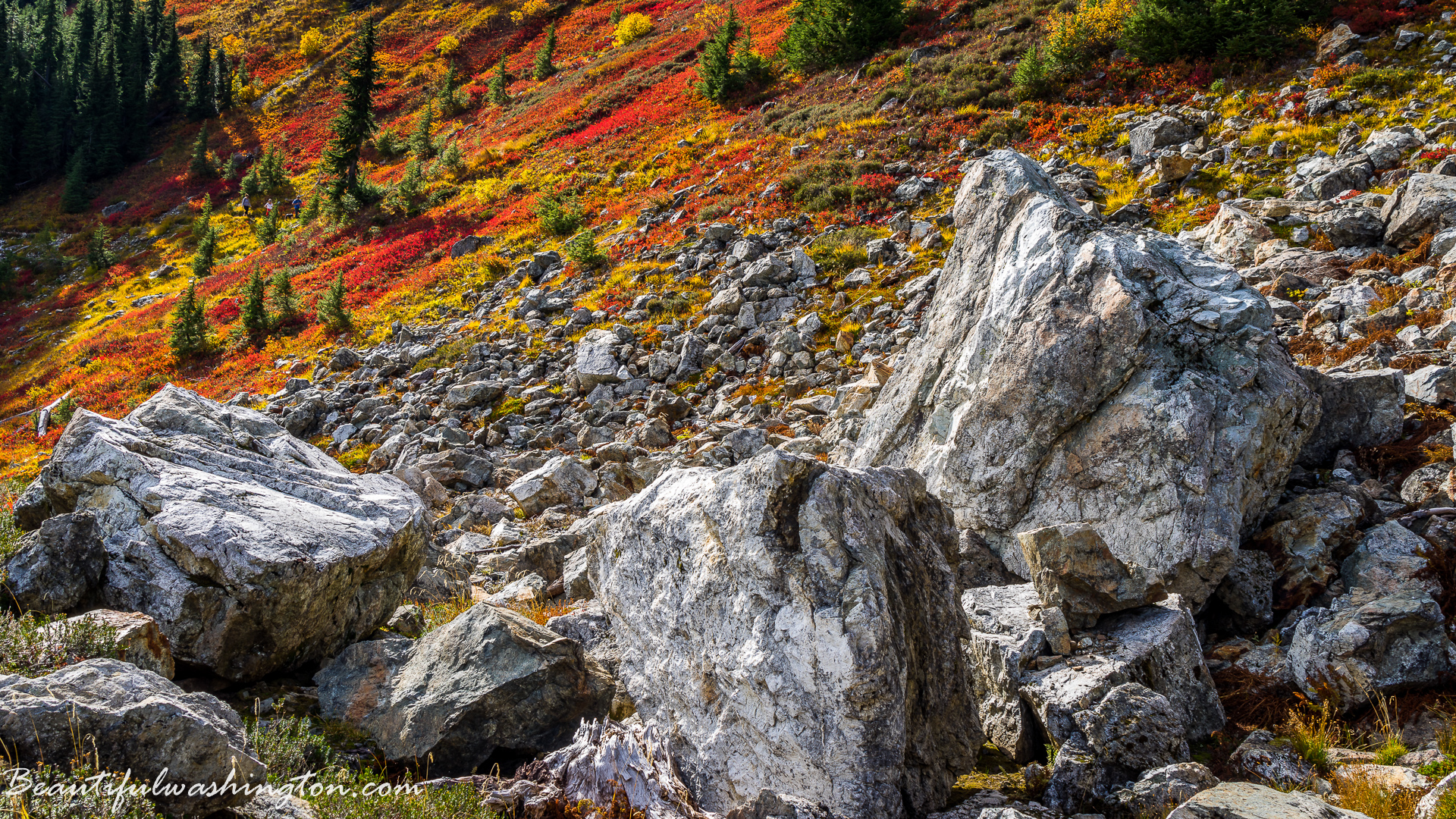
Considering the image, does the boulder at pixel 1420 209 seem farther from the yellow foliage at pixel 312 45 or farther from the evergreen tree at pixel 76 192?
the yellow foliage at pixel 312 45

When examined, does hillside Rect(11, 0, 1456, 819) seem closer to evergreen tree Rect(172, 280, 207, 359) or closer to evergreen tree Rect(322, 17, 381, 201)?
evergreen tree Rect(172, 280, 207, 359)

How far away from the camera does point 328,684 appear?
7266 millimetres

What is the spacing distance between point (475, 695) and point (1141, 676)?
5.39 meters

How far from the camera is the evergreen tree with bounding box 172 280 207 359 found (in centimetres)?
3362

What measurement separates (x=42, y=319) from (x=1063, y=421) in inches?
2436

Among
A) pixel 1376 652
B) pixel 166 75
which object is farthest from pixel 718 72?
pixel 166 75

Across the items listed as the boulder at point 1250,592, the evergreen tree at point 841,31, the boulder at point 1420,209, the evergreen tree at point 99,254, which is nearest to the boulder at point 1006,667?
the boulder at point 1250,592

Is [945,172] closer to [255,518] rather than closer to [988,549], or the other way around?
[988,549]

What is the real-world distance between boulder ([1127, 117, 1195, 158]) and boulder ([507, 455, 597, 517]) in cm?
1679

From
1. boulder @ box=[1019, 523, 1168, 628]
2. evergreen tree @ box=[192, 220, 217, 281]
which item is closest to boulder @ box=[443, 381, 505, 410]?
boulder @ box=[1019, 523, 1168, 628]

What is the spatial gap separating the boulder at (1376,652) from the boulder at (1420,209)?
9.11m

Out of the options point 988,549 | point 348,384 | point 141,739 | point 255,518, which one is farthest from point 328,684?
point 348,384

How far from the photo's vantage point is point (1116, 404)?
8.05 metres

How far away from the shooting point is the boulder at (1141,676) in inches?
223
